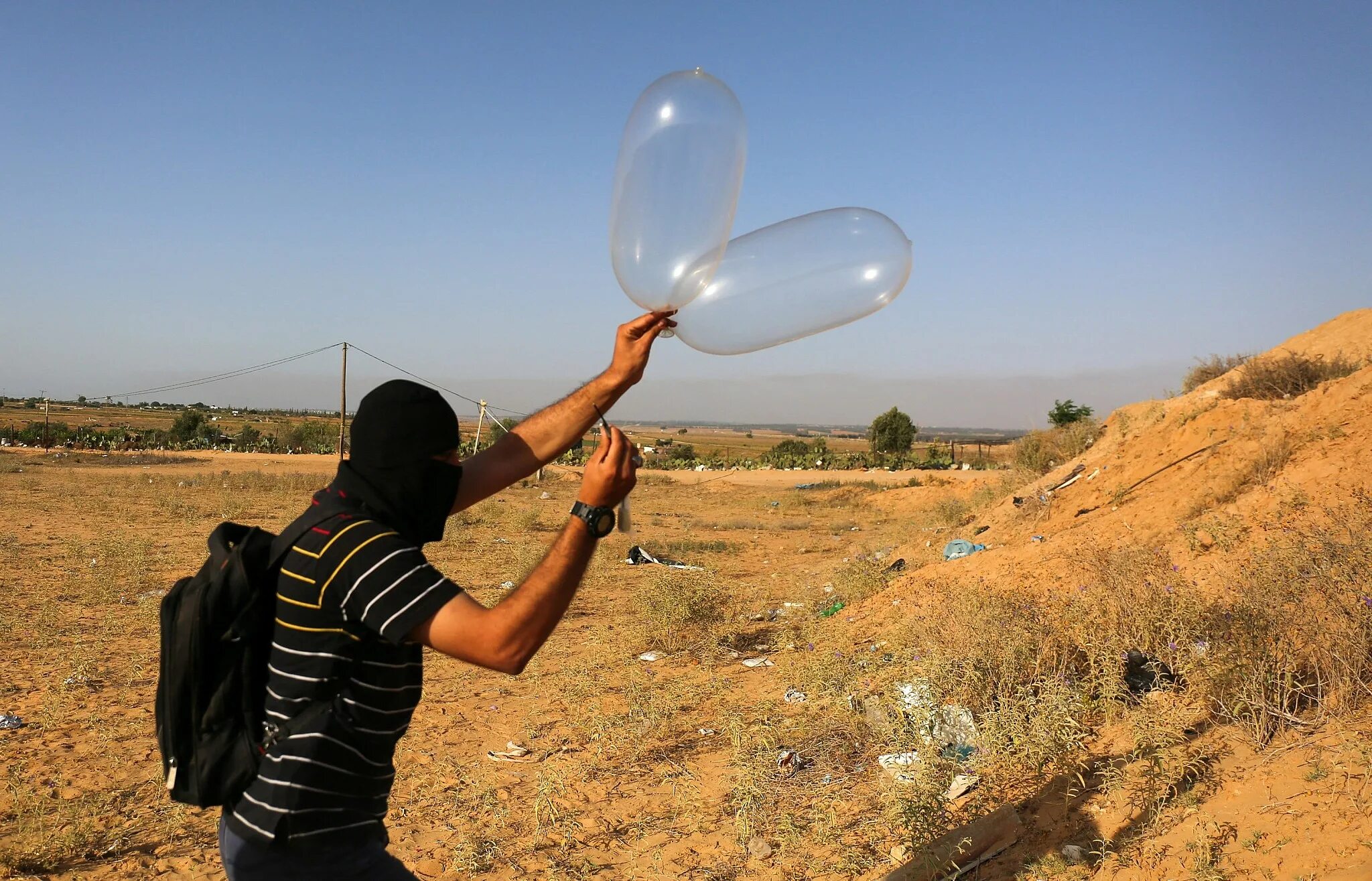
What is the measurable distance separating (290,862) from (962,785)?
3.11 meters

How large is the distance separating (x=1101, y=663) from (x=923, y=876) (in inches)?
70.9

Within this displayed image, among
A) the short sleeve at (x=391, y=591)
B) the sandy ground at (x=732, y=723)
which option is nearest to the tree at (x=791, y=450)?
the sandy ground at (x=732, y=723)

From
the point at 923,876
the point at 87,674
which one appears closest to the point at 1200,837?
the point at 923,876

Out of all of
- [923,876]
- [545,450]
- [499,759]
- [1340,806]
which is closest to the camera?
[545,450]

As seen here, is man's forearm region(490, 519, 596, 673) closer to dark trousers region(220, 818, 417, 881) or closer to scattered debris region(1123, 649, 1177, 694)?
dark trousers region(220, 818, 417, 881)

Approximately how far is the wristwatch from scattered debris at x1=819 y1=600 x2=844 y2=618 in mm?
6277

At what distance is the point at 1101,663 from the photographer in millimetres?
4438

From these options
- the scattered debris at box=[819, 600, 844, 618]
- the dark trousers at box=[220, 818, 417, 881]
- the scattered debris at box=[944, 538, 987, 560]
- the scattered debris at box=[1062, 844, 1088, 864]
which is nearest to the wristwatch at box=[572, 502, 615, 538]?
the dark trousers at box=[220, 818, 417, 881]

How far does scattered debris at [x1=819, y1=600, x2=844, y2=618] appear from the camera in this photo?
7.81 m

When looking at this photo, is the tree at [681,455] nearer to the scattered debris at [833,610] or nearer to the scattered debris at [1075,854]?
the scattered debris at [833,610]

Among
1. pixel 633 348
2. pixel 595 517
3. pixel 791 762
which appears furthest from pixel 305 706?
pixel 791 762

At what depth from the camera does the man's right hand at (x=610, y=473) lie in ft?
5.62

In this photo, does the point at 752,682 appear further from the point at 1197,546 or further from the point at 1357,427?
the point at 1357,427

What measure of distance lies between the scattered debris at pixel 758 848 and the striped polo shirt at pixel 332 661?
2.49 m
